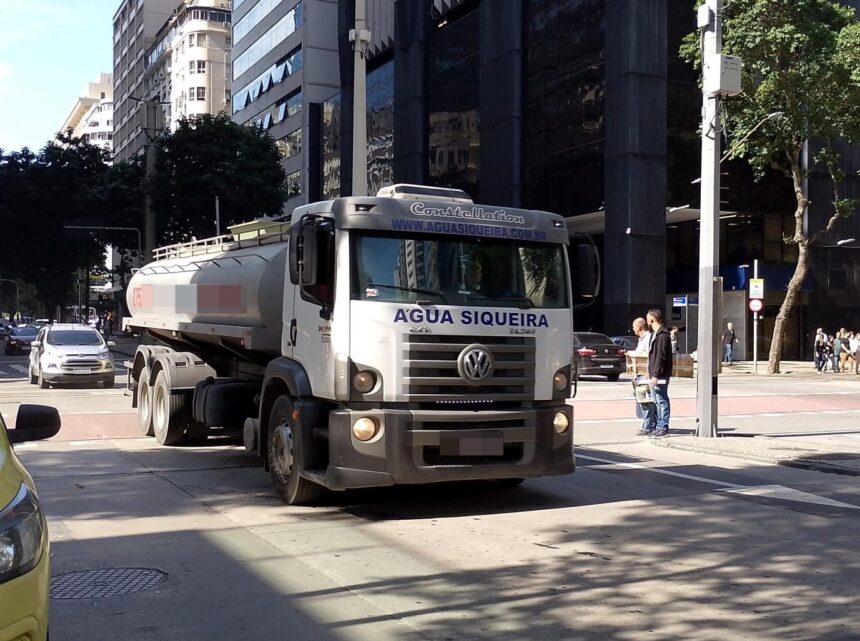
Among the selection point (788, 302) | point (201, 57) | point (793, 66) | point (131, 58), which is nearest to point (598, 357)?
point (788, 302)

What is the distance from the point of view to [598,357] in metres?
28.4

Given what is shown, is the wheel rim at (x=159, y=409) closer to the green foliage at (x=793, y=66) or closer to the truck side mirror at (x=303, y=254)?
the truck side mirror at (x=303, y=254)

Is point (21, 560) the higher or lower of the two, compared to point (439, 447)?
higher

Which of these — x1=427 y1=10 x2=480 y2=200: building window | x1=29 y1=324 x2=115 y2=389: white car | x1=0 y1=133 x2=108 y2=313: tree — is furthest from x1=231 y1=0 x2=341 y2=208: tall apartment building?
x1=29 y1=324 x2=115 y2=389: white car

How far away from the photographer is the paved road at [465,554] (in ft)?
17.1

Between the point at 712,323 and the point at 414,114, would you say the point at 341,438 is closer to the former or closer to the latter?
the point at 712,323

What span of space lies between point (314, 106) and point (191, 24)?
41.5m

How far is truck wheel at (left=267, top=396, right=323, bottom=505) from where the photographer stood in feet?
26.9

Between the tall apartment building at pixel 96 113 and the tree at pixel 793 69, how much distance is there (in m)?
141

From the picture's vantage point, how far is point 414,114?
5281 centimetres

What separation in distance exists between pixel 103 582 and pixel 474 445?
3.14 m

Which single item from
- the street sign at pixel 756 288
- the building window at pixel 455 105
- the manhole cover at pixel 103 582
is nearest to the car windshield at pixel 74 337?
the manhole cover at pixel 103 582

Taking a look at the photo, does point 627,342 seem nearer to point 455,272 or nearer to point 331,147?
point 455,272

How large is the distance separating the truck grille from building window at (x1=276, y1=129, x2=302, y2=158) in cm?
6362
